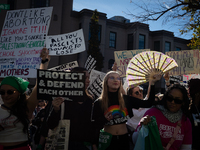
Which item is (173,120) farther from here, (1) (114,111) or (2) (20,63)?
(2) (20,63)

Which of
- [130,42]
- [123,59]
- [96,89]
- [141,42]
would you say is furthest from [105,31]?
[96,89]

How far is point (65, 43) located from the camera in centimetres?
586

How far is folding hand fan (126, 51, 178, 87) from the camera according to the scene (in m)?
3.19

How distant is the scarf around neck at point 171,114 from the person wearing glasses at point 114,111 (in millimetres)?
432

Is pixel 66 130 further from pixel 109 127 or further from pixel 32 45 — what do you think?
pixel 32 45

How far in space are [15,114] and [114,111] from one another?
1.41 m

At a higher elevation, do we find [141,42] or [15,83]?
[141,42]

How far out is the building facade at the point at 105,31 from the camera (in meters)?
19.5

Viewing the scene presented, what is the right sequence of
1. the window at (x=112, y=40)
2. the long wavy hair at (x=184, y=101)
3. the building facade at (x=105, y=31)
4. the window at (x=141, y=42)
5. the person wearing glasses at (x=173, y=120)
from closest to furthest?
the person wearing glasses at (x=173, y=120), the long wavy hair at (x=184, y=101), the building facade at (x=105, y=31), the window at (x=112, y=40), the window at (x=141, y=42)

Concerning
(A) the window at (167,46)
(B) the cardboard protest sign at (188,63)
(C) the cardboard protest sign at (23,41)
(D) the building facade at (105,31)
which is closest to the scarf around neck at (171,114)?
(C) the cardboard protest sign at (23,41)

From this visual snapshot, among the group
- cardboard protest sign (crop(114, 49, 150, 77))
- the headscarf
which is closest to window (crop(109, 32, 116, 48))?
cardboard protest sign (crop(114, 49, 150, 77))

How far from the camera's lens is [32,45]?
17.8 feet

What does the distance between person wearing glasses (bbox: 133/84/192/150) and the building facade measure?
58.2 ft

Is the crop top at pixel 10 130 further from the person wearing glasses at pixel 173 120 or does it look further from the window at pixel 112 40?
the window at pixel 112 40
